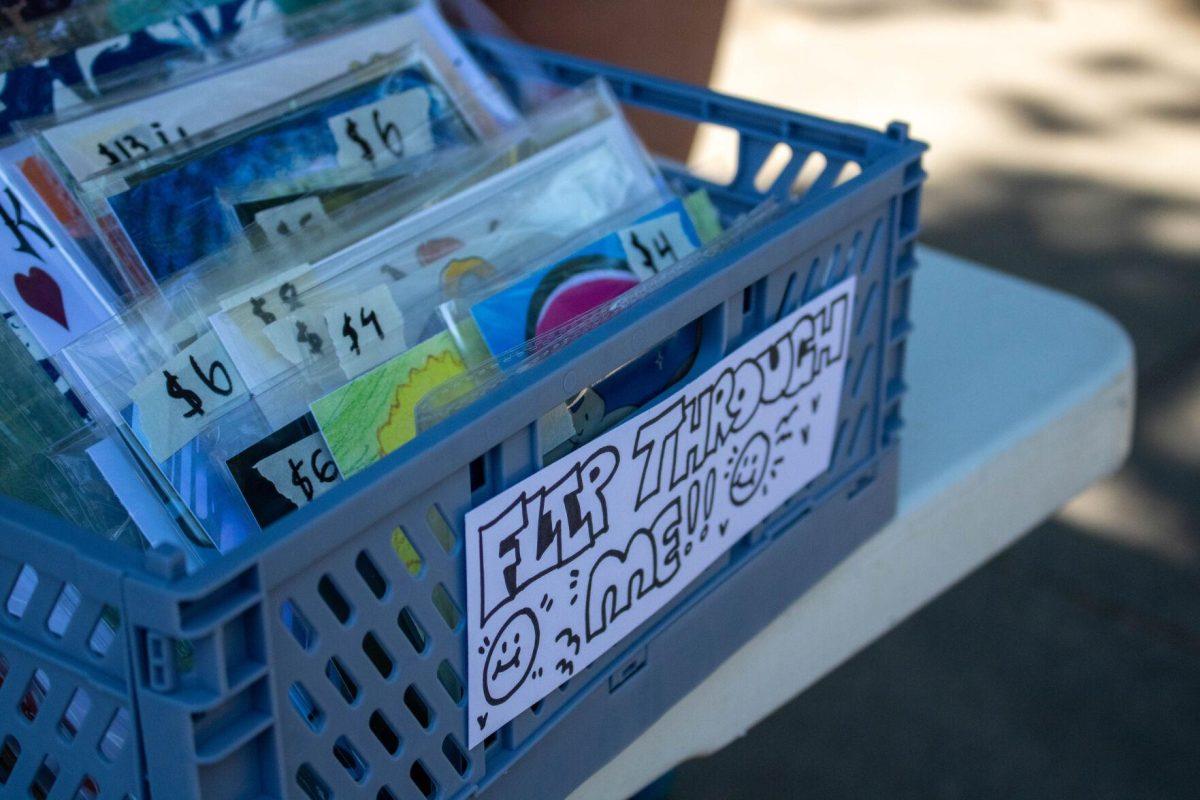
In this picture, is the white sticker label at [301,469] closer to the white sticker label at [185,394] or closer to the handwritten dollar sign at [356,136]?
the white sticker label at [185,394]

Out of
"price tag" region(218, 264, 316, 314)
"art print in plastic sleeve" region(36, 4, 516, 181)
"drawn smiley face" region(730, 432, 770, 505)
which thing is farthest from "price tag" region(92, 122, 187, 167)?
"drawn smiley face" region(730, 432, 770, 505)

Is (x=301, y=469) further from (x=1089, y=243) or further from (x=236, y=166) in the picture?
(x=1089, y=243)

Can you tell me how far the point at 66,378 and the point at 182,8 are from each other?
1.10ft

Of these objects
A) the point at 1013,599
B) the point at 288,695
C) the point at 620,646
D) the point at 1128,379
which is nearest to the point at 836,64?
the point at 1013,599

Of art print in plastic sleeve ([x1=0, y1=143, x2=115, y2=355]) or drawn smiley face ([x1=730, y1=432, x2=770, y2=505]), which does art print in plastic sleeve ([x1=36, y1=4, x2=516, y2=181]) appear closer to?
art print in plastic sleeve ([x1=0, y1=143, x2=115, y2=355])

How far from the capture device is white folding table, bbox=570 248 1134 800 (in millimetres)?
754

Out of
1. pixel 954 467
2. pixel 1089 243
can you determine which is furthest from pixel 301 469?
pixel 1089 243

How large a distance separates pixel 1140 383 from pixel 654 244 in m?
1.44

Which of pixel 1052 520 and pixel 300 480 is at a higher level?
pixel 300 480

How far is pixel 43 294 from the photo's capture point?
64cm

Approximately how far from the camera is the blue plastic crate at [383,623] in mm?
425

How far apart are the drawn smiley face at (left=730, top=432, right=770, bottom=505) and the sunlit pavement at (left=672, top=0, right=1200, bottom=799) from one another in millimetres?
774

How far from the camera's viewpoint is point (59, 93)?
734 mm

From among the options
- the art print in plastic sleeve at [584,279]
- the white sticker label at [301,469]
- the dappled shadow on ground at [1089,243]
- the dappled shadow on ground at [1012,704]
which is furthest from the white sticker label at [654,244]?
the dappled shadow on ground at [1089,243]
